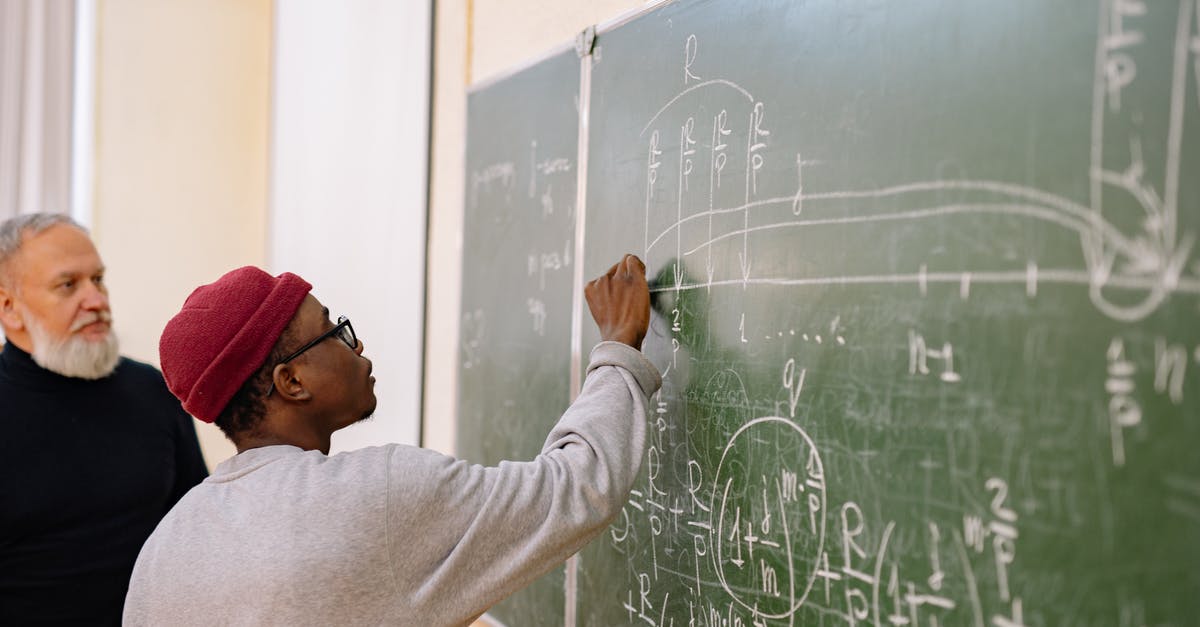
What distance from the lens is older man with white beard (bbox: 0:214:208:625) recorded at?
2.57 meters

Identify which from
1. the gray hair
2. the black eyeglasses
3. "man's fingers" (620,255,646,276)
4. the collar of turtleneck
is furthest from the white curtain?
"man's fingers" (620,255,646,276)

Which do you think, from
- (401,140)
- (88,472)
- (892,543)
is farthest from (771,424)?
(401,140)

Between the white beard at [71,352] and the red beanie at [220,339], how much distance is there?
1.14 m

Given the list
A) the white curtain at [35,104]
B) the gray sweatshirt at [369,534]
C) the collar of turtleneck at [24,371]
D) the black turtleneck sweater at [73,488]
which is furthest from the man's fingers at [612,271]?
the white curtain at [35,104]

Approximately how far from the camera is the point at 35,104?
5203mm

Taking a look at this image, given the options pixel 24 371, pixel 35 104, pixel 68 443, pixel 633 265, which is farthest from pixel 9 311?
pixel 35 104

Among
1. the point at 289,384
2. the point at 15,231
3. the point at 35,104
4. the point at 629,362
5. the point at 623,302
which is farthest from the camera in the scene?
the point at 35,104

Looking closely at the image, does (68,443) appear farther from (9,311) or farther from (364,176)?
(364,176)

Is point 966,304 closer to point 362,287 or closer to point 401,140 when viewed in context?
point 401,140

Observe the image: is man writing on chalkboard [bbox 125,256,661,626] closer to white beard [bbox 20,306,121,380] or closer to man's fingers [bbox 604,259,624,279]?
man's fingers [bbox 604,259,624,279]

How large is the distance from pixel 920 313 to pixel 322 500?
975 millimetres

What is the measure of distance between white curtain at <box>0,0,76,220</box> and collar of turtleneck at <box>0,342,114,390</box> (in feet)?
9.16

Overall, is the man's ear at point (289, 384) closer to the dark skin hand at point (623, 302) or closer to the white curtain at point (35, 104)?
the dark skin hand at point (623, 302)

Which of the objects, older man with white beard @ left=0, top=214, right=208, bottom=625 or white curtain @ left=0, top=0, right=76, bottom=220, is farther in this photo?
white curtain @ left=0, top=0, right=76, bottom=220
